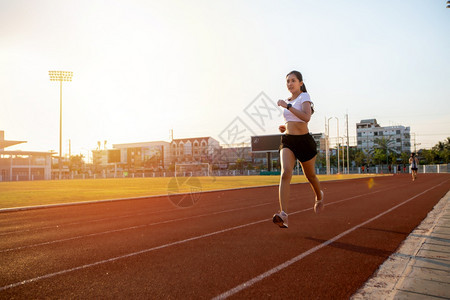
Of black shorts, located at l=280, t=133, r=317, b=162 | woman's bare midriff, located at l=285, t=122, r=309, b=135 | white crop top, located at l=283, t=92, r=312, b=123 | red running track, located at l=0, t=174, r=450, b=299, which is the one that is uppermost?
white crop top, located at l=283, t=92, r=312, b=123

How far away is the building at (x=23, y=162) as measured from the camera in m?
74.6

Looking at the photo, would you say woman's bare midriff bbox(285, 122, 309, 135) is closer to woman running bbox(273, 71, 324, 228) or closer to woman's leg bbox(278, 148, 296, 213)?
woman running bbox(273, 71, 324, 228)

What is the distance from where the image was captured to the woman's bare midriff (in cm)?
517

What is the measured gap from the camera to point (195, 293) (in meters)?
3.36

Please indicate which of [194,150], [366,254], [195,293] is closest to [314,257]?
[366,254]

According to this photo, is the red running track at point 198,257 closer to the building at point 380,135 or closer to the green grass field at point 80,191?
the green grass field at point 80,191

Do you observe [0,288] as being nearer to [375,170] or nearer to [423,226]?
[423,226]

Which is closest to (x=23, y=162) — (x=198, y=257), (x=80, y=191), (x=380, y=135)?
(x=80, y=191)

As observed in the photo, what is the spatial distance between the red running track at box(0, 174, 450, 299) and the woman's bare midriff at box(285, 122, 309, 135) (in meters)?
1.72

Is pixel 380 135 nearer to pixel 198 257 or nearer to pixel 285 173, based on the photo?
pixel 285 173

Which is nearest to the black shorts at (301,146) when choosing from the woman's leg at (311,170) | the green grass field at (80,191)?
the woman's leg at (311,170)

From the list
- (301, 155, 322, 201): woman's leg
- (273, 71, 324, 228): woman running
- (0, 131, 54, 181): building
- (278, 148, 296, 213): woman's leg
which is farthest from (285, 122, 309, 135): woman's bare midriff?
(0, 131, 54, 181): building

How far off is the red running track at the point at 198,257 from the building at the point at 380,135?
12782cm

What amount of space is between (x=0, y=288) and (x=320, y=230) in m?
5.23
